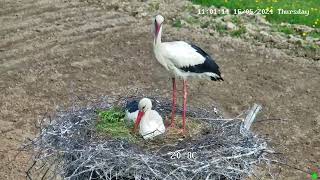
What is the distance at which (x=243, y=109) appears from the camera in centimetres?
1006

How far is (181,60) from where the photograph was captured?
5625 mm

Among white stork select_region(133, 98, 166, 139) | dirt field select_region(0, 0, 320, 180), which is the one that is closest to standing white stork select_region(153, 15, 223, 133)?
white stork select_region(133, 98, 166, 139)

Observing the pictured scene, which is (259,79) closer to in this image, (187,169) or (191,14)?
(191,14)

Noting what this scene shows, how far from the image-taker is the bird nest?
480cm

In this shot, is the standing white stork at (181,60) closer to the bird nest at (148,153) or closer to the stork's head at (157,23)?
Answer: the stork's head at (157,23)

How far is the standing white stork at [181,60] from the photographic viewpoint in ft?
17.9

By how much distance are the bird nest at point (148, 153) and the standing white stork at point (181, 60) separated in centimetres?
44

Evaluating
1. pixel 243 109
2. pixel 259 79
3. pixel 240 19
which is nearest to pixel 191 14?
pixel 240 19

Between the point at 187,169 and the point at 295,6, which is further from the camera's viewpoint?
the point at 295,6

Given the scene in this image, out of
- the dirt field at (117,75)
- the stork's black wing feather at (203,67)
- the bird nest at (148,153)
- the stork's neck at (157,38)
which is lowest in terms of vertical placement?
the dirt field at (117,75)

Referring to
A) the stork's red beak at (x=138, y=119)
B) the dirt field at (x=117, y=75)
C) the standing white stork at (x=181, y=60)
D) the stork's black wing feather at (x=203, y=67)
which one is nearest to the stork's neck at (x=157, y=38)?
the standing white stork at (x=181, y=60)

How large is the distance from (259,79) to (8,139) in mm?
4701

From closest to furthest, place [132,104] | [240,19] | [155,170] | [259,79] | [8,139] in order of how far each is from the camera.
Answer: [155,170], [132,104], [8,139], [259,79], [240,19]

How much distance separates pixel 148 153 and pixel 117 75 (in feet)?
20.8
